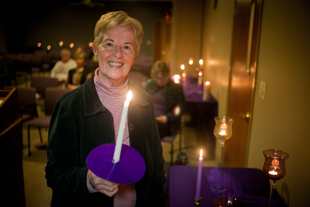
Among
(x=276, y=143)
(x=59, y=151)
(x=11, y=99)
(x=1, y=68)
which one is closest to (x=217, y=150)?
(x=276, y=143)

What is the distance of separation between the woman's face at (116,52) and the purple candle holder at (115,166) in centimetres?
39

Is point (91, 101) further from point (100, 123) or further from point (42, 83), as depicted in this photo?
point (42, 83)

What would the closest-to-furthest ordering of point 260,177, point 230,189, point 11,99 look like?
point 230,189 < point 260,177 < point 11,99

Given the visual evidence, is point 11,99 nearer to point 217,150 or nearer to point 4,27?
point 217,150

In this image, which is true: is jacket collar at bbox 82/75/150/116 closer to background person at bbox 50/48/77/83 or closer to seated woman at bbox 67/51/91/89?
seated woman at bbox 67/51/91/89

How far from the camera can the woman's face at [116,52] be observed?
107 cm

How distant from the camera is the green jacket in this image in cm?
101

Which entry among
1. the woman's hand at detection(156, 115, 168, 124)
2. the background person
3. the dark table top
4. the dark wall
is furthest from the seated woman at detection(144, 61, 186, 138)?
the dark wall

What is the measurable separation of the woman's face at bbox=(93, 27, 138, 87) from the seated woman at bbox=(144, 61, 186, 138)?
202 cm

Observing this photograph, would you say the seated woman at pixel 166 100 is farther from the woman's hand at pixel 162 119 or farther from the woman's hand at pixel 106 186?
the woman's hand at pixel 106 186

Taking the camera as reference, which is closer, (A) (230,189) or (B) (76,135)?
(B) (76,135)

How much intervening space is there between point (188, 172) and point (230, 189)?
0.28 metres

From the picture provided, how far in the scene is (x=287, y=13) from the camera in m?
1.47

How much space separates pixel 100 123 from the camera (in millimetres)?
1079
